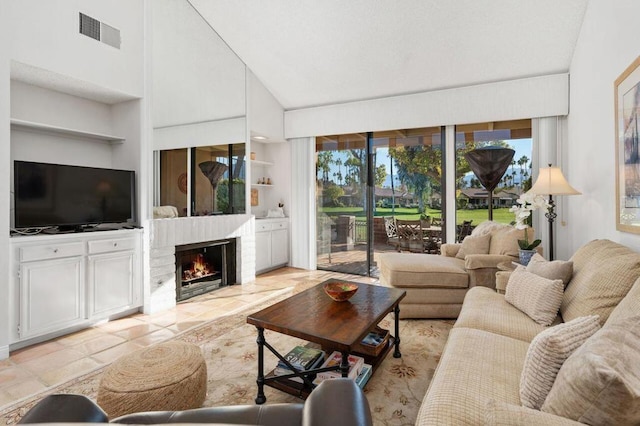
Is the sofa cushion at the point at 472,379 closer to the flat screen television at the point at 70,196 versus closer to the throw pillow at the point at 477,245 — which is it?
the throw pillow at the point at 477,245

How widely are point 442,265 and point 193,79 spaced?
144 inches

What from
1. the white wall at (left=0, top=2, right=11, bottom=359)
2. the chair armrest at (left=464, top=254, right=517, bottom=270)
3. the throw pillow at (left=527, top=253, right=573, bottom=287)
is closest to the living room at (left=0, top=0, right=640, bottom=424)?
the white wall at (left=0, top=2, right=11, bottom=359)

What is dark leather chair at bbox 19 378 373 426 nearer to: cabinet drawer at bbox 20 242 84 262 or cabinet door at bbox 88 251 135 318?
cabinet drawer at bbox 20 242 84 262

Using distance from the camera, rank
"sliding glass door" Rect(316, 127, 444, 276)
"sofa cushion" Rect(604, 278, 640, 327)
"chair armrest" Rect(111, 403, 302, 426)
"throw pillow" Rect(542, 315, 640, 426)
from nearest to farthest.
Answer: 1. "throw pillow" Rect(542, 315, 640, 426)
2. "chair armrest" Rect(111, 403, 302, 426)
3. "sofa cushion" Rect(604, 278, 640, 327)
4. "sliding glass door" Rect(316, 127, 444, 276)

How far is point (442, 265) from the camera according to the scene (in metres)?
3.32

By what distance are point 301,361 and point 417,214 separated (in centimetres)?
322

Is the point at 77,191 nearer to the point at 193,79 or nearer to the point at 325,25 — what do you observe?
the point at 193,79

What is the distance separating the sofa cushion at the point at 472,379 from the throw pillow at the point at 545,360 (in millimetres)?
132

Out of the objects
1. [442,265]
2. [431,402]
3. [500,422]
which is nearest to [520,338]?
[431,402]

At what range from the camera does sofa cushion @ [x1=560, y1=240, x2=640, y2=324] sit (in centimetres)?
167

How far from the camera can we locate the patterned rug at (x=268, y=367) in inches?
77.0

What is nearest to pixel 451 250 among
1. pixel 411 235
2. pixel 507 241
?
pixel 507 241

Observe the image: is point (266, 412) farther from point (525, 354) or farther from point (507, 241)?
point (507, 241)

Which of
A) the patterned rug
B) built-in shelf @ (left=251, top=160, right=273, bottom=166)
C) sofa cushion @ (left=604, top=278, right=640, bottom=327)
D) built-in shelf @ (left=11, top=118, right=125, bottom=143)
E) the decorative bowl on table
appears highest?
built-in shelf @ (left=251, top=160, right=273, bottom=166)
